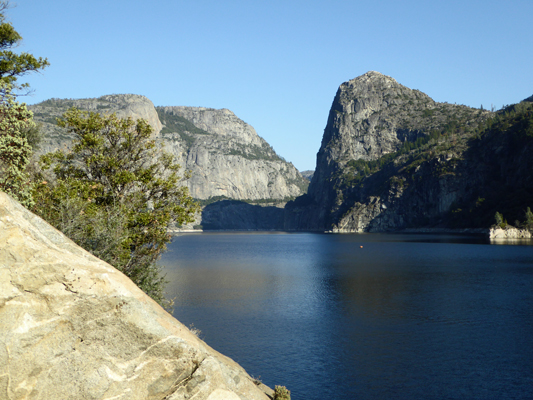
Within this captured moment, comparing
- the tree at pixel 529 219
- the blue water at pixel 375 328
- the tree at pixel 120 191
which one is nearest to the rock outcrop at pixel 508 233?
the tree at pixel 529 219

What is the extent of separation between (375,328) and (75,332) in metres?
30.2

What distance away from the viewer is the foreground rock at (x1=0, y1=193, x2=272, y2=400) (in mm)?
10250

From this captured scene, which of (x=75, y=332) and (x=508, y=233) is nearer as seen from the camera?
(x=75, y=332)

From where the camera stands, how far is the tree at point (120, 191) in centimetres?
2161

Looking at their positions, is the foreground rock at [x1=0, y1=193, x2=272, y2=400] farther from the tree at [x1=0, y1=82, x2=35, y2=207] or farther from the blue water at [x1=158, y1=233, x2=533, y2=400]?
the blue water at [x1=158, y1=233, x2=533, y2=400]

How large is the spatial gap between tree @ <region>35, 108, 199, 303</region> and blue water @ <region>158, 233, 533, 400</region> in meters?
10.4

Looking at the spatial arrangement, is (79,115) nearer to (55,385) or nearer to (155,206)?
(155,206)

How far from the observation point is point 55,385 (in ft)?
34.2

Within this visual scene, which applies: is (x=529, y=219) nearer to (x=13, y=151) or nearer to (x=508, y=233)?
(x=508, y=233)

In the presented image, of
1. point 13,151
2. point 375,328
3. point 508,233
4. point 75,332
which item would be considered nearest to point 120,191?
point 13,151

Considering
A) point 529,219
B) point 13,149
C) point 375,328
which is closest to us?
point 13,149

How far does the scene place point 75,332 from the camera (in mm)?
10789

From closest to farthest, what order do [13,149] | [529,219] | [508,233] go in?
[13,149] → [529,219] → [508,233]

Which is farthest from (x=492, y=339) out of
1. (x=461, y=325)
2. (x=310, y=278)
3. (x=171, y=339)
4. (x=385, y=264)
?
(x=385, y=264)
